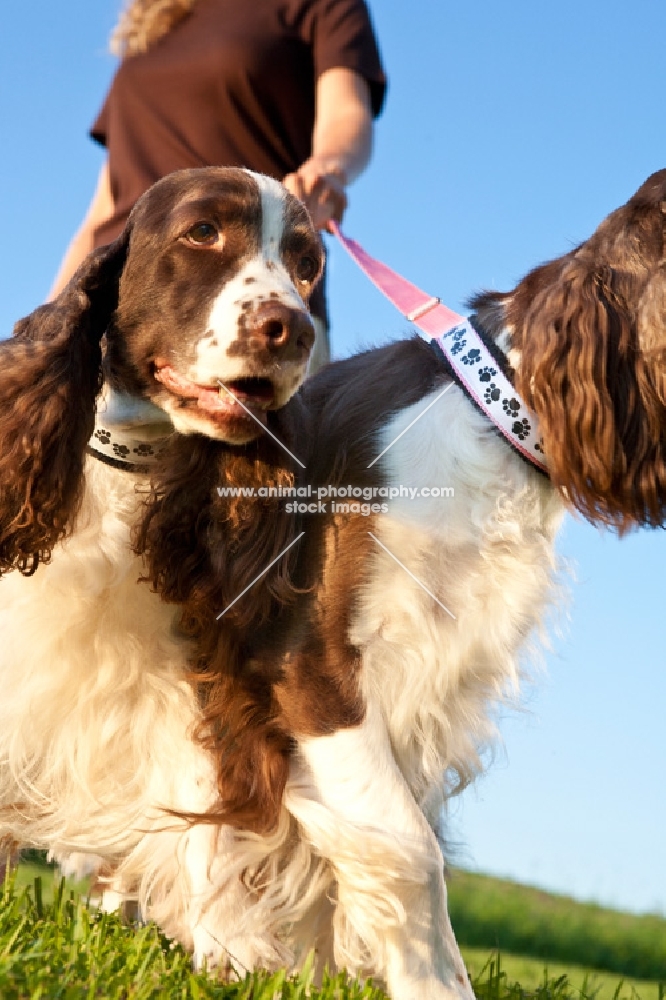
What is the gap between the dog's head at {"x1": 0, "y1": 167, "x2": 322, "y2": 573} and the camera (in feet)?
8.56

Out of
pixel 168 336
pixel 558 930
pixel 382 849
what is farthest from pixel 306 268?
pixel 558 930

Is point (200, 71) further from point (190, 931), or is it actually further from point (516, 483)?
point (190, 931)

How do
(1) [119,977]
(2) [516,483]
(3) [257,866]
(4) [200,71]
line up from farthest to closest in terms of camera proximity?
(4) [200,71] < (3) [257,866] < (2) [516,483] < (1) [119,977]

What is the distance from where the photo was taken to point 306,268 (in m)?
2.91

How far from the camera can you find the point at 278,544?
2.87 metres

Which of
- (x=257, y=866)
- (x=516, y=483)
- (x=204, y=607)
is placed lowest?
(x=257, y=866)

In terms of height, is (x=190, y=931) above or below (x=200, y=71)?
below

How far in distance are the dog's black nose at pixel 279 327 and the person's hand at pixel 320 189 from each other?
113 cm

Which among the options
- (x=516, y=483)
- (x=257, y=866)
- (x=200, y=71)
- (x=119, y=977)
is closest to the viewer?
(x=119, y=977)

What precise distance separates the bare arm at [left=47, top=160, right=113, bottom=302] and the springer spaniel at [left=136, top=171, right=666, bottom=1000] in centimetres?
176

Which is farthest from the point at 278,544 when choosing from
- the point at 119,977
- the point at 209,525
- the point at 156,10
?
the point at 156,10

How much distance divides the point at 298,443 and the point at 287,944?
1.27m

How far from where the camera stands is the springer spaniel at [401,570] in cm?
276

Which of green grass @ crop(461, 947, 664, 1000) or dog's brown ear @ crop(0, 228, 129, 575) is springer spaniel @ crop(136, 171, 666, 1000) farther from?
green grass @ crop(461, 947, 664, 1000)
